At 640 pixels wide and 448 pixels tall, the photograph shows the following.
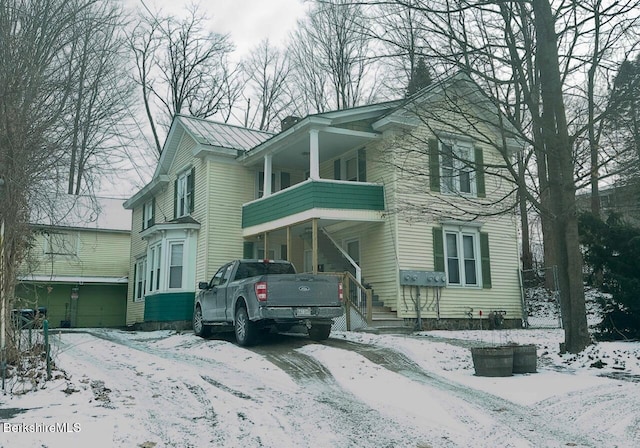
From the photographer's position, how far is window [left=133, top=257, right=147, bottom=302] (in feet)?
84.9

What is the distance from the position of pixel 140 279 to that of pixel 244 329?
16.0m

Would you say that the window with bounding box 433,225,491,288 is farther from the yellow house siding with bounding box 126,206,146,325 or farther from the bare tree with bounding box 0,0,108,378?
the yellow house siding with bounding box 126,206,146,325

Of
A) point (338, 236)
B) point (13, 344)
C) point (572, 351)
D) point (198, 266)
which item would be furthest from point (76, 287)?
point (572, 351)

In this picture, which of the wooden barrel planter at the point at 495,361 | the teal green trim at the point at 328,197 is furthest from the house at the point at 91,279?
the wooden barrel planter at the point at 495,361

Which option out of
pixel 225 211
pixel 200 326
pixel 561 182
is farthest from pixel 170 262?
pixel 561 182

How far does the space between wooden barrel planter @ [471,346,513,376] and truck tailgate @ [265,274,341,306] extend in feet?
13.1

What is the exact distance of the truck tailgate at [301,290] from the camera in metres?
11.7

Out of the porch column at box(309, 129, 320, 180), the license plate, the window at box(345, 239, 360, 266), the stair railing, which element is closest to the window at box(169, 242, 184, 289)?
the window at box(345, 239, 360, 266)

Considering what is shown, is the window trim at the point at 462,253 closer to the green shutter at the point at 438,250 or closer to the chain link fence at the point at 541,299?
the green shutter at the point at 438,250

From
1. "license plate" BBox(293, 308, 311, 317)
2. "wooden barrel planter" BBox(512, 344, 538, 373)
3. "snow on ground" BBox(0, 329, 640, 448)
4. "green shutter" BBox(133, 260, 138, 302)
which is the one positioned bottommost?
"snow on ground" BBox(0, 329, 640, 448)

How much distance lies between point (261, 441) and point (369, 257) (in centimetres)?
1284

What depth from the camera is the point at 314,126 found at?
16812mm

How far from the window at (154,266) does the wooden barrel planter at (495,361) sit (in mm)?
15365

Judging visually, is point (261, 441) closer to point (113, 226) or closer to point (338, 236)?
point (338, 236)
